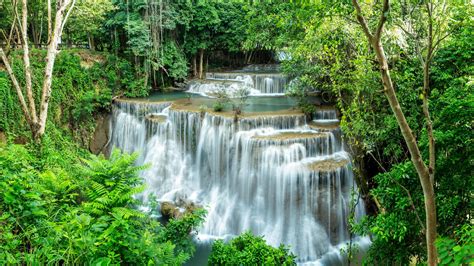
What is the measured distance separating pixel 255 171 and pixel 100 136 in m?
7.41

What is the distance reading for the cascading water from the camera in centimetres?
951

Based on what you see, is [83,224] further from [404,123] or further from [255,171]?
[255,171]

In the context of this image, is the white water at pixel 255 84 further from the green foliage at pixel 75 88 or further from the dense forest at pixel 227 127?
the green foliage at pixel 75 88

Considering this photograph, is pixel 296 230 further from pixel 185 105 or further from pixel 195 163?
pixel 185 105

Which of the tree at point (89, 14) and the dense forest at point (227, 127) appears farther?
the tree at point (89, 14)

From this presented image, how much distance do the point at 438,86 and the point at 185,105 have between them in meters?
10.0

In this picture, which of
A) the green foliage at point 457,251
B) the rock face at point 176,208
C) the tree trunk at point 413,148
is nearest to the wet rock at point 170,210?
the rock face at point 176,208

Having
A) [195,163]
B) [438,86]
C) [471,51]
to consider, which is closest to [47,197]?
[438,86]

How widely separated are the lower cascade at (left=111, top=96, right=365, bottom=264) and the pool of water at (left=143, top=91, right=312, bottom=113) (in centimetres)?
174

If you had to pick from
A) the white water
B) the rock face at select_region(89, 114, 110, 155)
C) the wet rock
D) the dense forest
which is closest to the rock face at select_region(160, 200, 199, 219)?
the wet rock

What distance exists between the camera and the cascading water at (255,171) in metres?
9.51

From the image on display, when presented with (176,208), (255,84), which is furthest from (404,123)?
(255,84)

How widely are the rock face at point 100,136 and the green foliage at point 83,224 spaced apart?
897cm

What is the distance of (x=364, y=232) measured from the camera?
6141mm
